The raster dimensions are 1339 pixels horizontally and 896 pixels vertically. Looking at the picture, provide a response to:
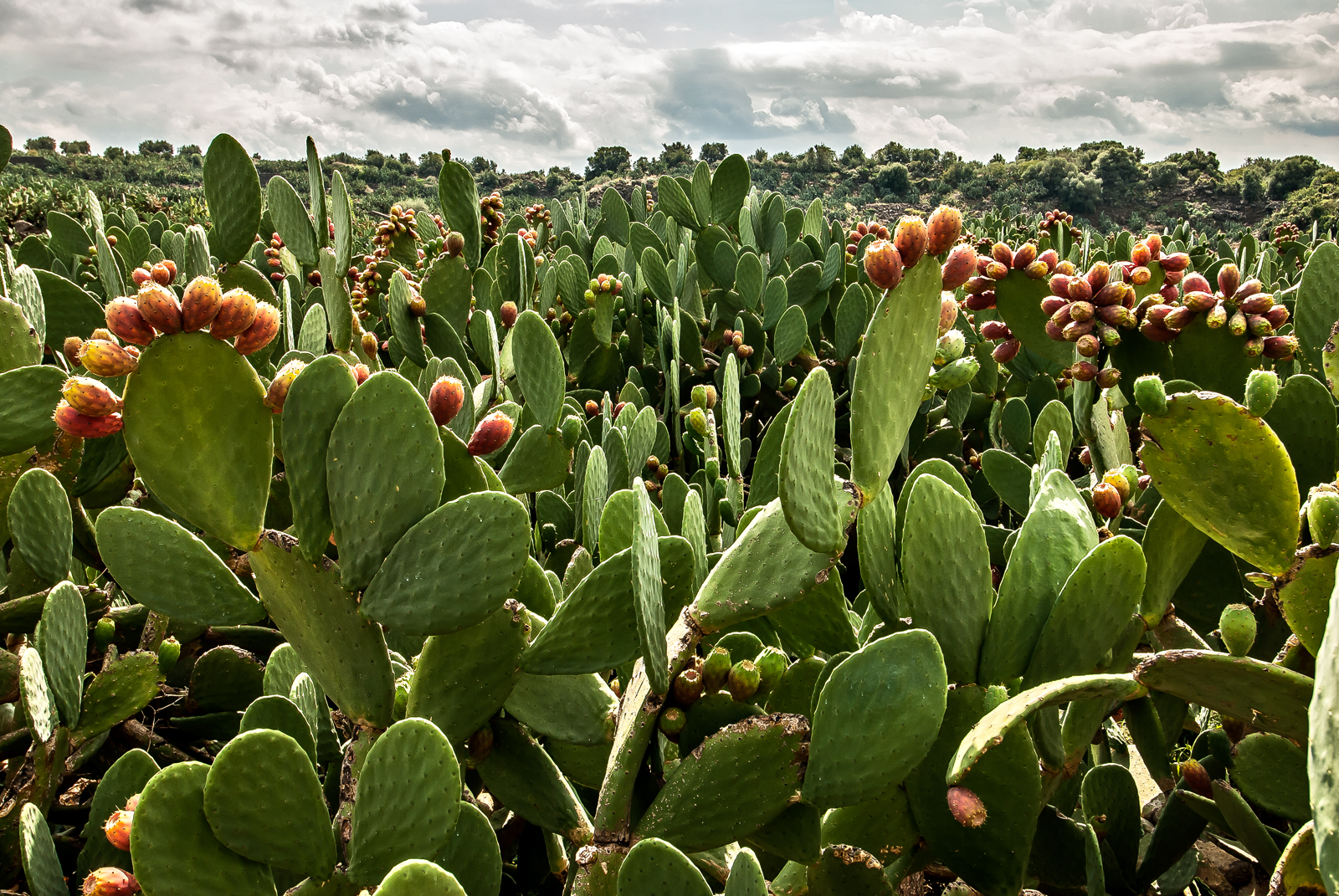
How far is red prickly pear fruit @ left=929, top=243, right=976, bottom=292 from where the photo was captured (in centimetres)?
97

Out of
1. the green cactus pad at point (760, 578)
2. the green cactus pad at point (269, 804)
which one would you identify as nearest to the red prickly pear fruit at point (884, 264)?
the green cactus pad at point (760, 578)

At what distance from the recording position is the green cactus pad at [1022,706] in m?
0.72

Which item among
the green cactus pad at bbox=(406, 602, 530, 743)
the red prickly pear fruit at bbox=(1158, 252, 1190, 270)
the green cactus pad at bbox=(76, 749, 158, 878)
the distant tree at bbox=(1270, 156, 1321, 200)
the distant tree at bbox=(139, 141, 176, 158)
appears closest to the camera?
the green cactus pad at bbox=(406, 602, 530, 743)

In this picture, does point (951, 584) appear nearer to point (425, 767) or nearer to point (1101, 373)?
point (425, 767)

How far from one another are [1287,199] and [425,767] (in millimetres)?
27345

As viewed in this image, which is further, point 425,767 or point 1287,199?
point 1287,199

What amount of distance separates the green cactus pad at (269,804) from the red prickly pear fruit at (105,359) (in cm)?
38

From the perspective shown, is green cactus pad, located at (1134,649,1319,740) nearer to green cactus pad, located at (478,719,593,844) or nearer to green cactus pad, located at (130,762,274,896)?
green cactus pad, located at (478,719,593,844)

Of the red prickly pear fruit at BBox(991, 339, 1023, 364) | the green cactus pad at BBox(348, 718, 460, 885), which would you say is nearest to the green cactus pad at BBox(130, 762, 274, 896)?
the green cactus pad at BBox(348, 718, 460, 885)

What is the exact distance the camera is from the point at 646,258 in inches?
117

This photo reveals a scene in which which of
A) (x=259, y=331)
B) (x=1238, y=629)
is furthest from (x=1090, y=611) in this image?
(x=259, y=331)

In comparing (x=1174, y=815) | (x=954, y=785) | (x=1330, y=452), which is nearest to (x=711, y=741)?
(x=954, y=785)

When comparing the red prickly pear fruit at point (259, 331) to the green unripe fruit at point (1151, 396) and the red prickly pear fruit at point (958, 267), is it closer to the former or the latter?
the red prickly pear fruit at point (958, 267)

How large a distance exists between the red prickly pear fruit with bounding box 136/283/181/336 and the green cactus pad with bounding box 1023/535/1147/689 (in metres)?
0.95
